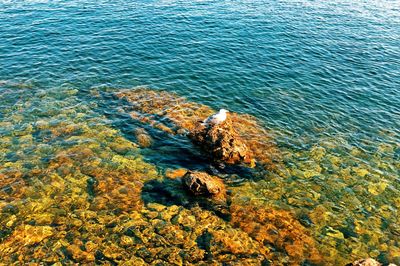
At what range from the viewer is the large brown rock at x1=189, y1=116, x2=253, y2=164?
71.8 ft

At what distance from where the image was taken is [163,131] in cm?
2517

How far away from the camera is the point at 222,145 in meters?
A: 21.9

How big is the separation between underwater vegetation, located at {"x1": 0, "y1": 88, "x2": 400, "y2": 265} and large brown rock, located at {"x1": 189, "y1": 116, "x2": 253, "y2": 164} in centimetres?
139

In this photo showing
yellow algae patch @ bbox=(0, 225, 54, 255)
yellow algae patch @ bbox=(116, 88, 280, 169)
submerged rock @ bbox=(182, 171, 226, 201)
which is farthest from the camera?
yellow algae patch @ bbox=(116, 88, 280, 169)

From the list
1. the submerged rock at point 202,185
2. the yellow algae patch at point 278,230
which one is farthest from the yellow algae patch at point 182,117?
the submerged rock at point 202,185

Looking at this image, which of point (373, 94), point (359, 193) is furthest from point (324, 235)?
point (373, 94)

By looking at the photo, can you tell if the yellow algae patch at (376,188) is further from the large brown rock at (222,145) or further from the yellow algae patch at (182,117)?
the large brown rock at (222,145)

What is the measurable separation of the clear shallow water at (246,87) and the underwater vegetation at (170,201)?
0.15m

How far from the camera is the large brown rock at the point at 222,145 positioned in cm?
2189

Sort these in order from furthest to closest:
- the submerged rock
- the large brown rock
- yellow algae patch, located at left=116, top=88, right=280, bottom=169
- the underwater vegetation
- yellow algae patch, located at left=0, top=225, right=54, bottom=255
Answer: yellow algae patch, located at left=116, top=88, right=280, bottom=169 → the large brown rock → the submerged rock → the underwater vegetation → yellow algae patch, located at left=0, top=225, right=54, bottom=255

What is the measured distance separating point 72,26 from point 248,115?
2848cm

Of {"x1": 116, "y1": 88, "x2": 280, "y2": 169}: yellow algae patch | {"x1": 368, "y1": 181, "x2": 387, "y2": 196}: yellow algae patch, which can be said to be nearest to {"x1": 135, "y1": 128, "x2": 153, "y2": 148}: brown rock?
{"x1": 116, "y1": 88, "x2": 280, "y2": 169}: yellow algae patch

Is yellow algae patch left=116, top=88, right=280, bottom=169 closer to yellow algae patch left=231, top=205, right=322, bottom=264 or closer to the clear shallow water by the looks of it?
the clear shallow water

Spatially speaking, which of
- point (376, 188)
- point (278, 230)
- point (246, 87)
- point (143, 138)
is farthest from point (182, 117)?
point (376, 188)
